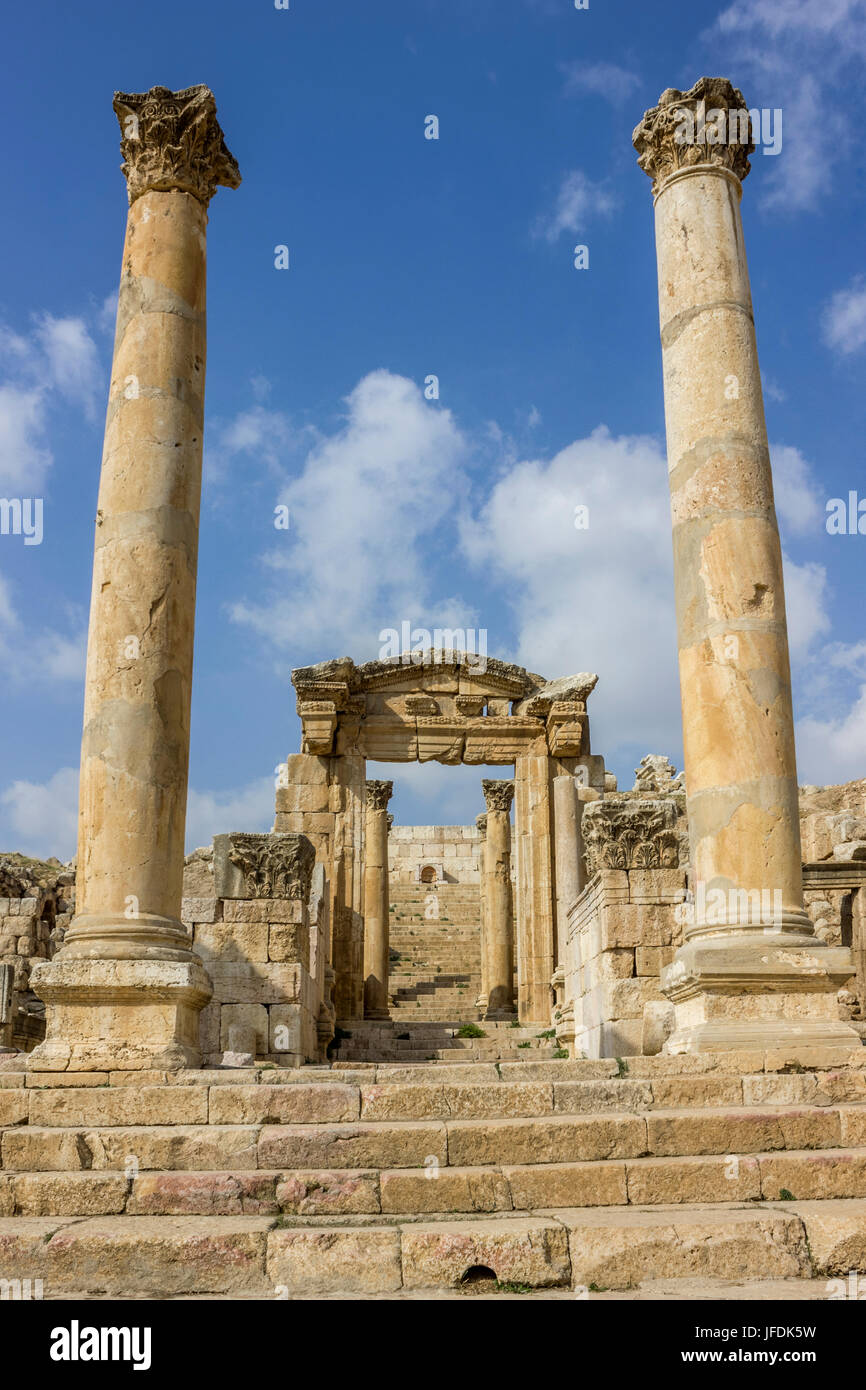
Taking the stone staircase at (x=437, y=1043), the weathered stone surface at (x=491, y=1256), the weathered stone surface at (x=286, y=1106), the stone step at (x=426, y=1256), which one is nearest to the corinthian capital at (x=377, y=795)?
the stone staircase at (x=437, y=1043)

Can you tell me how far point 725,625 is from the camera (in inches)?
365

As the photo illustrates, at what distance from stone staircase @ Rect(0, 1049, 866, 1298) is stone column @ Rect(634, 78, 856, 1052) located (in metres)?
0.64

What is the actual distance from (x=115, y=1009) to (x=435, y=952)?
82.7ft

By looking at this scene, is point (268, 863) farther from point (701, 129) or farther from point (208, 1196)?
point (701, 129)

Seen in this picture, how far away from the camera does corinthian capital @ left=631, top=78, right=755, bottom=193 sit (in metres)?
10.4

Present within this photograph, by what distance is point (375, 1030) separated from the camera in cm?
1809

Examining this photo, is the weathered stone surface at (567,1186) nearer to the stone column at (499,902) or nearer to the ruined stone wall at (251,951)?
the ruined stone wall at (251,951)

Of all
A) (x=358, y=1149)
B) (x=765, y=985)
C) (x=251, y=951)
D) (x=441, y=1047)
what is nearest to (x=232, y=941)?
(x=251, y=951)

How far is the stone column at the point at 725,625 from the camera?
27.8ft

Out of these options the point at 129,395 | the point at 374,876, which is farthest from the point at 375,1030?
the point at 129,395

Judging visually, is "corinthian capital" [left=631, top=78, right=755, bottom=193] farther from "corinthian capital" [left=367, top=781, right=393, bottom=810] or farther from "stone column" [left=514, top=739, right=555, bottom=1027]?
"corinthian capital" [left=367, top=781, right=393, bottom=810]
